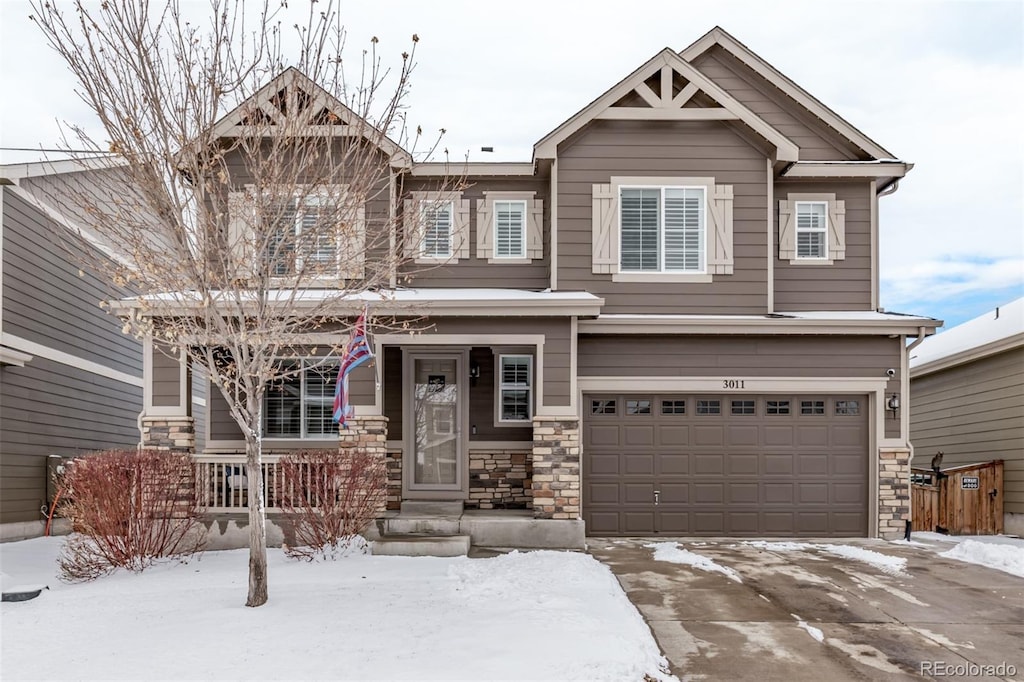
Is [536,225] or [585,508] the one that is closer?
[585,508]

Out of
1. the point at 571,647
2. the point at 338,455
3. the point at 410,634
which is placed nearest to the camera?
the point at 571,647

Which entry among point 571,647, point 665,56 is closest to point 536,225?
point 665,56

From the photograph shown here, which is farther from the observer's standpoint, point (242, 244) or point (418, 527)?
point (418, 527)

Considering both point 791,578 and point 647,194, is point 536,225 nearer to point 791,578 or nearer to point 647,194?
point 647,194

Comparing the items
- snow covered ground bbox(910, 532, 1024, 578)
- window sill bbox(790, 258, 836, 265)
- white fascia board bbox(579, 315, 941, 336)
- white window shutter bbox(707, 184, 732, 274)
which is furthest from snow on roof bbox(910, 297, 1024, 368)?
white window shutter bbox(707, 184, 732, 274)

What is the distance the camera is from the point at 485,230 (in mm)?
12125

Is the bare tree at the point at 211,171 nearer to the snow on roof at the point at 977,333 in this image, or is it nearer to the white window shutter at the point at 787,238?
the white window shutter at the point at 787,238

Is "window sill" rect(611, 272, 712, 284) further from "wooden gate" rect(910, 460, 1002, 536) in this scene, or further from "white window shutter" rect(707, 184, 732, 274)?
"wooden gate" rect(910, 460, 1002, 536)

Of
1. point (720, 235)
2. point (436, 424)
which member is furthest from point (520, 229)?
point (436, 424)

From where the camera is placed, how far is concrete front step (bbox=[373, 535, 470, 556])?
30.5 feet

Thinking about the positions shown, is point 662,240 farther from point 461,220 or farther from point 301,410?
point 301,410

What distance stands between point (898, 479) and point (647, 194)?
19.3 feet

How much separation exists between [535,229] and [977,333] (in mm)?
9472

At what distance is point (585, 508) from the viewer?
11.4 metres
